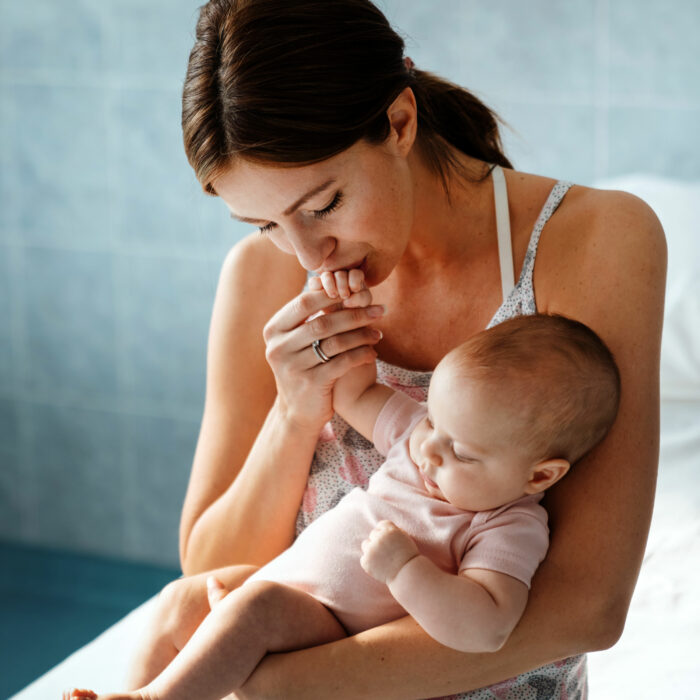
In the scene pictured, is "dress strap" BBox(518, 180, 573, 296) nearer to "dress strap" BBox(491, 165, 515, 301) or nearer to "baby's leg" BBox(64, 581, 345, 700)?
"dress strap" BBox(491, 165, 515, 301)

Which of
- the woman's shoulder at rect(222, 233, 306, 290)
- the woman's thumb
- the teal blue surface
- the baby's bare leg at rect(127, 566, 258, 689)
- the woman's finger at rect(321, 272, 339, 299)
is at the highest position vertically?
the woman's finger at rect(321, 272, 339, 299)

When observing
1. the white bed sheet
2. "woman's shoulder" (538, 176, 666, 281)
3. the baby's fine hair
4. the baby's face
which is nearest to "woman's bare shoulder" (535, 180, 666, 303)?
"woman's shoulder" (538, 176, 666, 281)

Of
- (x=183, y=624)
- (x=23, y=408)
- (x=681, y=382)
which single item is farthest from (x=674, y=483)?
(x=23, y=408)

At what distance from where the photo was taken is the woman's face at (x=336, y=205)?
1171 mm

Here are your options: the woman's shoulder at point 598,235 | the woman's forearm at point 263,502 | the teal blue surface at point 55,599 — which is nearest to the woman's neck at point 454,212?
the woman's shoulder at point 598,235

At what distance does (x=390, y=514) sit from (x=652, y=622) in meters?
0.73

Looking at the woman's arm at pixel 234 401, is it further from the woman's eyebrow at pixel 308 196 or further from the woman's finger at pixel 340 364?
the woman's eyebrow at pixel 308 196

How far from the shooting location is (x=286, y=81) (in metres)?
1.12

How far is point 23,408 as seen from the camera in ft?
11.7

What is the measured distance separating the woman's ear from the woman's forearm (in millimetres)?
425

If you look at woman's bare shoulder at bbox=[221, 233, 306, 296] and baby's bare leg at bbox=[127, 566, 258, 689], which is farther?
woman's bare shoulder at bbox=[221, 233, 306, 296]

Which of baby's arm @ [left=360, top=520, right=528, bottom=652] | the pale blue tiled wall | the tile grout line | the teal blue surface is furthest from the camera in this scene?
the teal blue surface

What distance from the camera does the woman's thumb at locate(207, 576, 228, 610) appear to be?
1.25 m

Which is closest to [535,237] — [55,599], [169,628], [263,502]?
[263,502]
